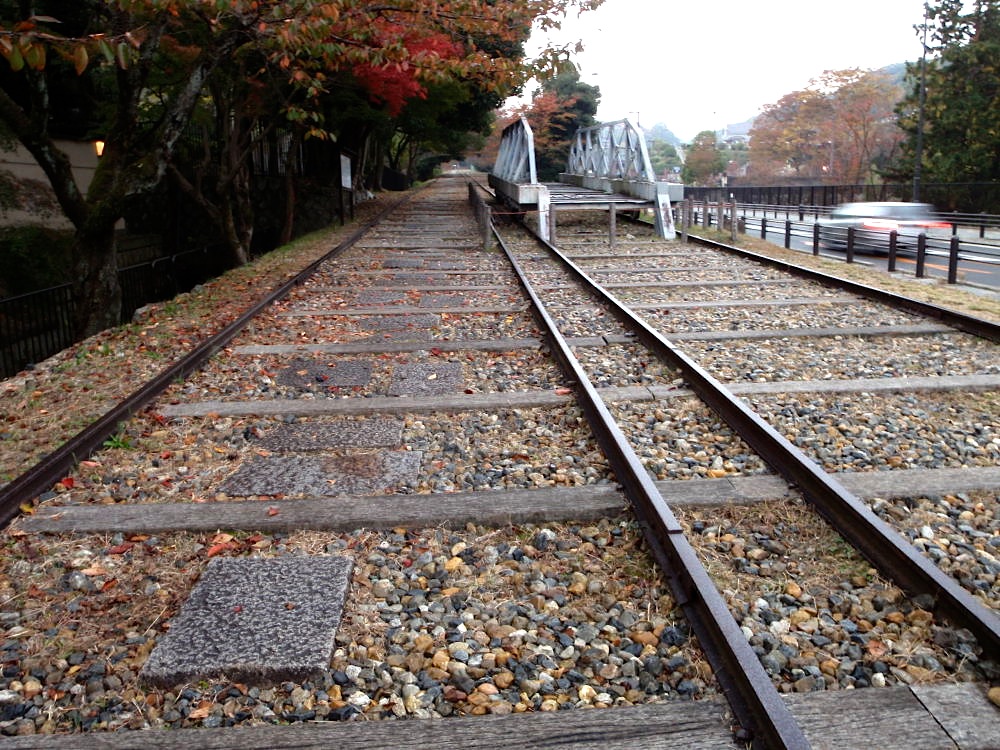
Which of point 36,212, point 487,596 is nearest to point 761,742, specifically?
point 487,596

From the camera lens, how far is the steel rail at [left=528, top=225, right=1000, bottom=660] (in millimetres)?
2891

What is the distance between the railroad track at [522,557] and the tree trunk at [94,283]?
461 centimetres

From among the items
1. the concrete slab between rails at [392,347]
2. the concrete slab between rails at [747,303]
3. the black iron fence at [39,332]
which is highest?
the concrete slab between rails at [747,303]

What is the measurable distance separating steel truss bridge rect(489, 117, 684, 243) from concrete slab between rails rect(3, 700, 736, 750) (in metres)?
14.1

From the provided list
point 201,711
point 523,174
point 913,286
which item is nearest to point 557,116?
point 523,174

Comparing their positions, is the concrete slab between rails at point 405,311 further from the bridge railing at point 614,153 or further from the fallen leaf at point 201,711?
the bridge railing at point 614,153

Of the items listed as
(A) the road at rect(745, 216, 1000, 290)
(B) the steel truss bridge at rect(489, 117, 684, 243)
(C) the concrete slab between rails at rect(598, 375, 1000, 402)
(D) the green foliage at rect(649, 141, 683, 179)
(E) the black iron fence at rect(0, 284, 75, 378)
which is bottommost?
(E) the black iron fence at rect(0, 284, 75, 378)

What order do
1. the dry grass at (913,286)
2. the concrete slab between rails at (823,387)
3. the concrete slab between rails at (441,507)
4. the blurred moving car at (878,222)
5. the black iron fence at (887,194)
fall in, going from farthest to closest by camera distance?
the black iron fence at (887,194), the blurred moving car at (878,222), the dry grass at (913,286), the concrete slab between rails at (823,387), the concrete slab between rails at (441,507)

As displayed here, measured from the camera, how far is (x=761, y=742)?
2.34 metres

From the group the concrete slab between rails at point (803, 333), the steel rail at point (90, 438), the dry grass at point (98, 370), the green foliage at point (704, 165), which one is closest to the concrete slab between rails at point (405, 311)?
the dry grass at point (98, 370)

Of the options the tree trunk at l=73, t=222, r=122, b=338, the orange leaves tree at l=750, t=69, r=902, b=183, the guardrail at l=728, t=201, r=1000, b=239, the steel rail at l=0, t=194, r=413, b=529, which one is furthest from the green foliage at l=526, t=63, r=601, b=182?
the steel rail at l=0, t=194, r=413, b=529

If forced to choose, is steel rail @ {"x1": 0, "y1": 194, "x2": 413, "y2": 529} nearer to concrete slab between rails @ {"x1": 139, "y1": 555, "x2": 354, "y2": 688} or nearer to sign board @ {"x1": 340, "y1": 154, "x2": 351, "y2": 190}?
concrete slab between rails @ {"x1": 139, "y1": 555, "x2": 354, "y2": 688}

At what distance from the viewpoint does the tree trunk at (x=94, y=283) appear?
33.8ft

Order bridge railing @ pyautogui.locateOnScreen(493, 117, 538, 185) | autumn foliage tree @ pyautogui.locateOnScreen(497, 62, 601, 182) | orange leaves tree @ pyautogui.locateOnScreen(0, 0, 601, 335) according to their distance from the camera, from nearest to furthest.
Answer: orange leaves tree @ pyautogui.locateOnScreen(0, 0, 601, 335) → bridge railing @ pyautogui.locateOnScreen(493, 117, 538, 185) → autumn foliage tree @ pyautogui.locateOnScreen(497, 62, 601, 182)
